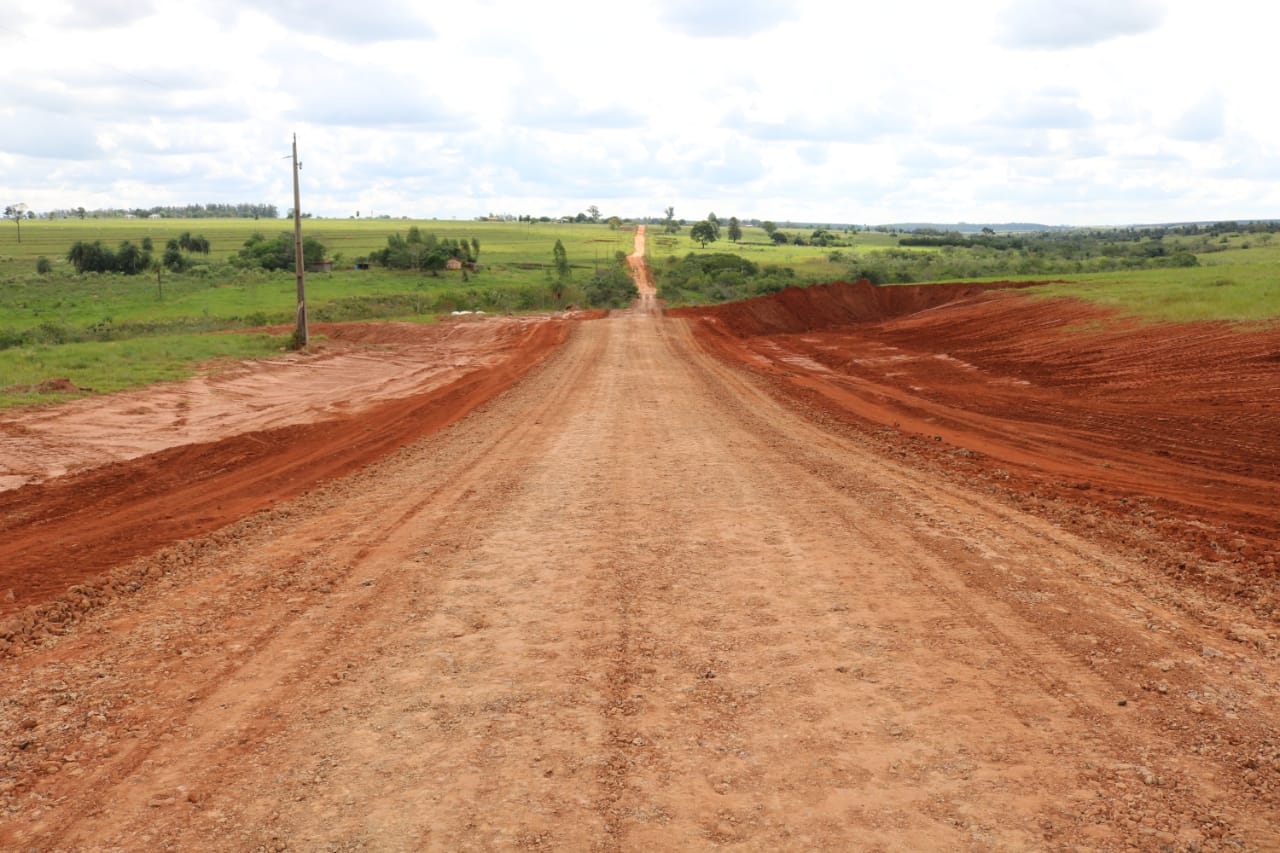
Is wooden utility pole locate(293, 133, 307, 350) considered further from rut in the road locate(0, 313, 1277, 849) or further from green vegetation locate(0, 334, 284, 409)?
rut in the road locate(0, 313, 1277, 849)

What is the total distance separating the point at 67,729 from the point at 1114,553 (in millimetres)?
8058

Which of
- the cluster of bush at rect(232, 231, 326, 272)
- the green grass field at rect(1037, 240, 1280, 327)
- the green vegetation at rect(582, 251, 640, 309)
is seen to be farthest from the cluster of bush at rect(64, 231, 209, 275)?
the green grass field at rect(1037, 240, 1280, 327)

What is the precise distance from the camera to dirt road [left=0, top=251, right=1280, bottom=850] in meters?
4.21

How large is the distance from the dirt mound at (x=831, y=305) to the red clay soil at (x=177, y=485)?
21883 mm

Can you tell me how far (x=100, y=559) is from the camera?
8219 mm

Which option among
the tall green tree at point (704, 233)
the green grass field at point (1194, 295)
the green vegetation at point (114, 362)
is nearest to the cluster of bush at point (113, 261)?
the green vegetation at point (114, 362)

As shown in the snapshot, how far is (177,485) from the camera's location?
1158cm

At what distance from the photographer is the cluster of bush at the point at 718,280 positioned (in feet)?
193

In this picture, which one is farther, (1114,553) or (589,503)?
(589,503)

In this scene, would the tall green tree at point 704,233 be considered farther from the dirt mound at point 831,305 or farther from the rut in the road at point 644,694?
the rut in the road at point 644,694

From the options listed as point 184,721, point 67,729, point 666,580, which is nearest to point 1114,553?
point 666,580

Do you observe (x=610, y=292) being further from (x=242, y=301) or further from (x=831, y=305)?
(x=242, y=301)

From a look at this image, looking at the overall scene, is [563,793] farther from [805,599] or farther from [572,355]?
[572,355]

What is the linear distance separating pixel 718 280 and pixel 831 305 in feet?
76.1
